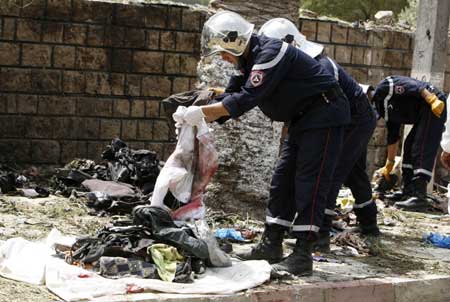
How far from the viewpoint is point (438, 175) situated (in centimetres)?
1136

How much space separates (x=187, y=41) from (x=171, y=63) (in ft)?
1.11

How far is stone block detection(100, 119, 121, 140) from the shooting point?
9.51 m

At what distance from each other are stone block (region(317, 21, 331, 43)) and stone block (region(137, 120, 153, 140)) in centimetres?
255

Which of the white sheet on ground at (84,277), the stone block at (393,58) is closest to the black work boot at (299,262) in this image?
the white sheet on ground at (84,277)

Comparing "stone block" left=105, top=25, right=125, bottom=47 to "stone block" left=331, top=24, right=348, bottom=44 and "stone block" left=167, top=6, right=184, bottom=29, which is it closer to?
"stone block" left=167, top=6, right=184, bottom=29

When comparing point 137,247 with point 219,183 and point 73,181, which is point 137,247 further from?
point 73,181

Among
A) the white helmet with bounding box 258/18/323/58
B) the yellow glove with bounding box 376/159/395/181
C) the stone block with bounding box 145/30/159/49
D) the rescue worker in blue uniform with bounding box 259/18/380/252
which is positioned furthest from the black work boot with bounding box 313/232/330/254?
the stone block with bounding box 145/30/159/49

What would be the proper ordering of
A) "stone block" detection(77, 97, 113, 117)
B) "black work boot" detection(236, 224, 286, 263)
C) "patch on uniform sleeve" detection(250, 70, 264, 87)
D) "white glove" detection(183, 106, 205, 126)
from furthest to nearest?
"stone block" detection(77, 97, 113, 117) → "black work boot" detection(236, 224, 286, 263) → "white glove" detection(183, 106, 205, 126) → "patch on uniform sleeve" detection(250, 70, 264, 87)

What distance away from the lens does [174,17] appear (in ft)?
31.8

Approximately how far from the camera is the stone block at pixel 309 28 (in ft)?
33.8

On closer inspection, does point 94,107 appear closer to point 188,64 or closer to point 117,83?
point 117,83

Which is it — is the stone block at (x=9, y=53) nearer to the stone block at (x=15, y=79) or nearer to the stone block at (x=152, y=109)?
the stone block at (x=15, y=79)

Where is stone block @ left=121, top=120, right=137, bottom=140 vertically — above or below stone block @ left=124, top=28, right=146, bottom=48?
below

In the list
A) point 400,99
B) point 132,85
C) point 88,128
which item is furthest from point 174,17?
point 400,99
